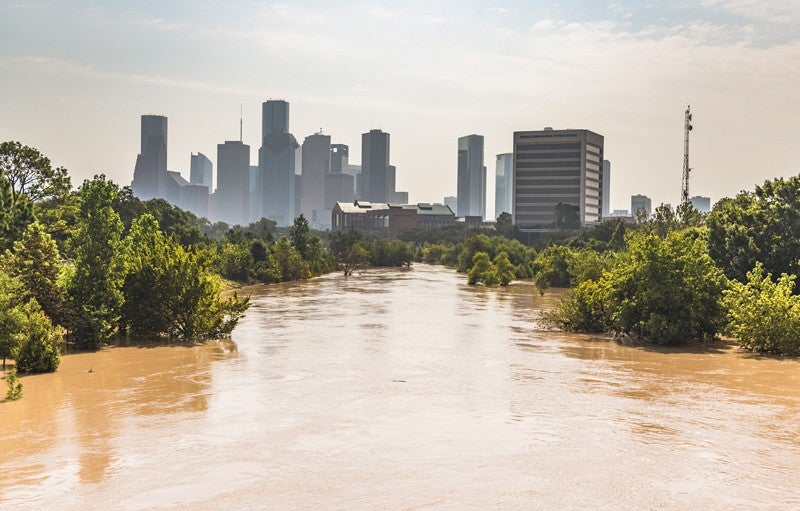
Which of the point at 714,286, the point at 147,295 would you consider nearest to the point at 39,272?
→ the point at 147,295

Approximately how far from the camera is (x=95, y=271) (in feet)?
113

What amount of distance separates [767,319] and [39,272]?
32121mm

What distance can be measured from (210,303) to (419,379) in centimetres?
1413

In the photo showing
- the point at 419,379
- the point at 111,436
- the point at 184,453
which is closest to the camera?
the point at 184,453

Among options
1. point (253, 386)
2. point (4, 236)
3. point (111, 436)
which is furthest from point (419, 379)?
point (4, 236)

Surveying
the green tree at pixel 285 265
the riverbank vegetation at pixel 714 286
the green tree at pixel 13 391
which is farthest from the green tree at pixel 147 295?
the green tree at pixel 285 265

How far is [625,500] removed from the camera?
1570cm

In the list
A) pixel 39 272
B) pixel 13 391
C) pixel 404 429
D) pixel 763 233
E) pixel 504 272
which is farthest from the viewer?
pixel 504 272

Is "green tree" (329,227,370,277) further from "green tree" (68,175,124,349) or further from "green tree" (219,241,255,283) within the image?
"green tree" (68,175,124,349)

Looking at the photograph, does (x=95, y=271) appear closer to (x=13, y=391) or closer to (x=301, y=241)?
(x=13, y=391)

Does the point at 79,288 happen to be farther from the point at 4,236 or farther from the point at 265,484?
the point at 265,484

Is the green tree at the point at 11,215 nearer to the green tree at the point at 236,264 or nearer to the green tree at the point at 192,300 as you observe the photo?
the green tree at the point at 192,300

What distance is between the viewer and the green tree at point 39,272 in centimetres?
3316

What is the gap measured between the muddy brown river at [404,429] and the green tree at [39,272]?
297cm
